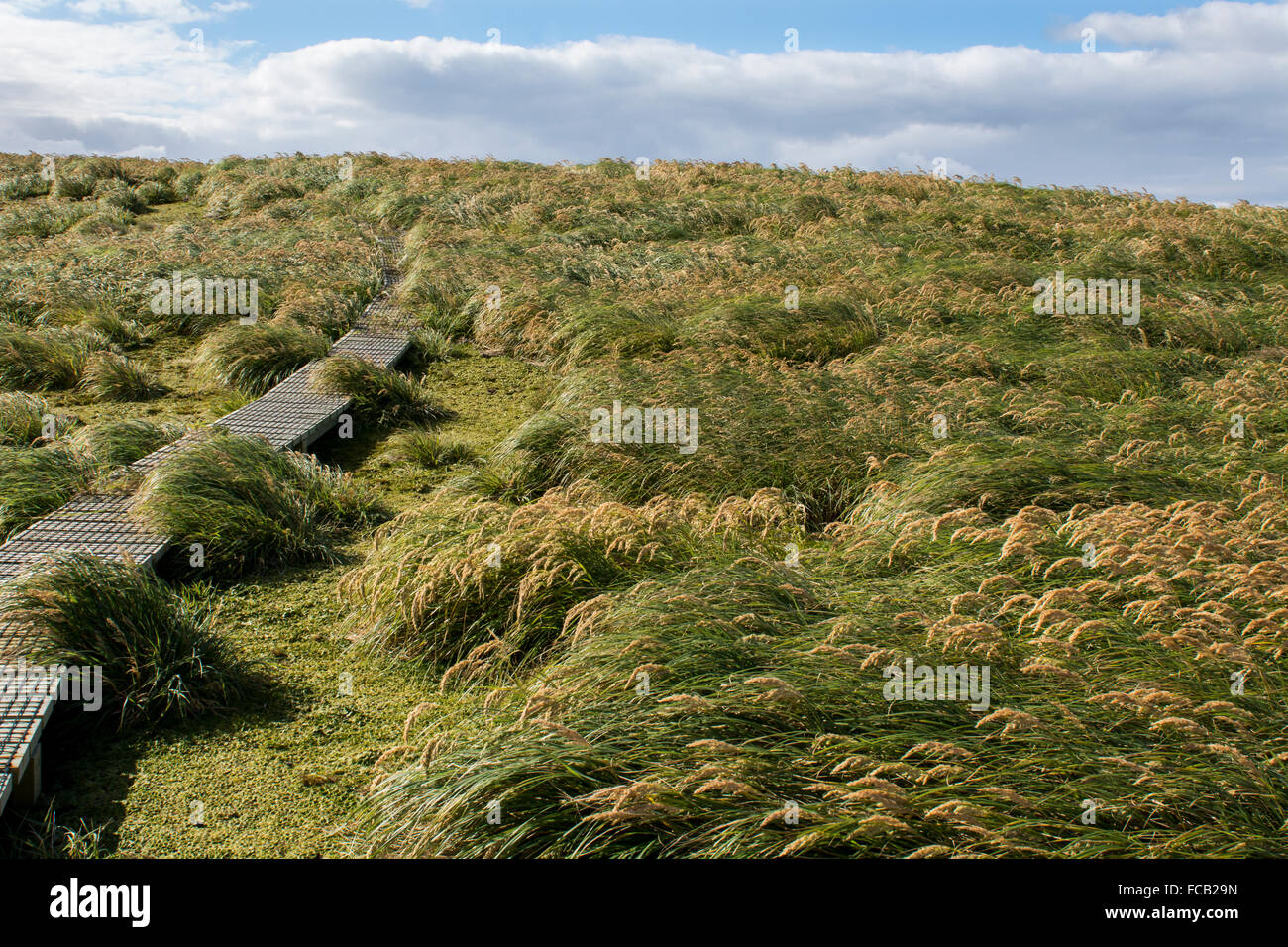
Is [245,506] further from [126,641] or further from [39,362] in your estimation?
[39,362]

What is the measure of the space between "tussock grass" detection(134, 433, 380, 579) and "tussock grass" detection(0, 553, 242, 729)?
3.37 ft

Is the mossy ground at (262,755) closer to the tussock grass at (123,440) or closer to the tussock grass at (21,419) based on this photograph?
the tussock grass at (123,440)

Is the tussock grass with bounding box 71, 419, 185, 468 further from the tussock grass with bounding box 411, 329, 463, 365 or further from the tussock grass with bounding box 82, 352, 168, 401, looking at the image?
the tussock grass with bounding box 411, 329, 463, 365

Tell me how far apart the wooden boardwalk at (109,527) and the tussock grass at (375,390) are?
0.14 meters

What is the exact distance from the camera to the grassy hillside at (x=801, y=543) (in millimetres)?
2764

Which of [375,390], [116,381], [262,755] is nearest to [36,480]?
[375,390]

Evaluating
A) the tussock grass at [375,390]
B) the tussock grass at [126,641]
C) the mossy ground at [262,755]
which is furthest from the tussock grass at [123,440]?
the tussock grass at [126,641]

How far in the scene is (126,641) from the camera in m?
4.03

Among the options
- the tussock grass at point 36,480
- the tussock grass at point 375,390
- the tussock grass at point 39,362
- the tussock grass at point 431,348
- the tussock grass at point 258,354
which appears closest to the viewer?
the tussock grass at point 36,480

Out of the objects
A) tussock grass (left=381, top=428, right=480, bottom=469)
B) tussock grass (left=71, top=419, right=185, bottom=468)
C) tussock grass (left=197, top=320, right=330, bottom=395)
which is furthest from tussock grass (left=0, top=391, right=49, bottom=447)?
tussock grass (left=381, top=428, right=480, bottom=469)
